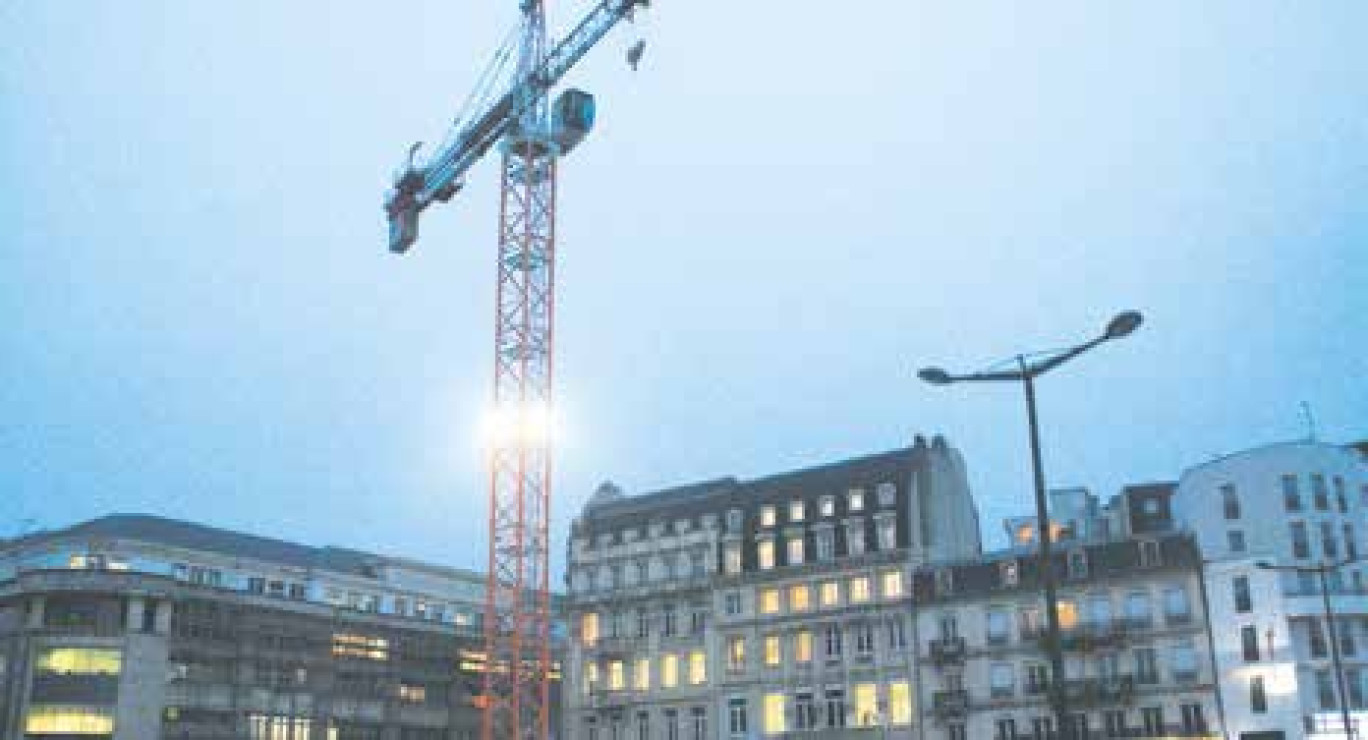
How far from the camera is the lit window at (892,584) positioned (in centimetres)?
7913

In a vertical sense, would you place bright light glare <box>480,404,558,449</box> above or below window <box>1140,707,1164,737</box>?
above

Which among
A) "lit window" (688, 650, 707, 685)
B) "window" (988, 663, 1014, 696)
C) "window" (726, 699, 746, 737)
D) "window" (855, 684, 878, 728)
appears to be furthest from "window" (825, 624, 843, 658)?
"window" (988, 663, 1014, 696)

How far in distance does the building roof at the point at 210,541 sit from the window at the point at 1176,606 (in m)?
63.3

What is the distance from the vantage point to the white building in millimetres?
65812

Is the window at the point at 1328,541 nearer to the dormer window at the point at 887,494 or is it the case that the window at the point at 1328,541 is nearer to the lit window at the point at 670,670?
the dormer window at the point at 887,494

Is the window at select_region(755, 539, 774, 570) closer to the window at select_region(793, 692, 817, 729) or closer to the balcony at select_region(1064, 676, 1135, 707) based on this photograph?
the window at select_region(793, 692, 817, 729)

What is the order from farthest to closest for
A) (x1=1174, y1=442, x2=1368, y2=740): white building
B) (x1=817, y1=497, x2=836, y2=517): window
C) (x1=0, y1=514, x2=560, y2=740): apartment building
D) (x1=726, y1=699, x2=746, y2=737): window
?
(x1=0, y1=514, x2=560, y2=740): apartment building → (x1=817, y1=497, x2=836, y2=517): window → (x1=726, y1=699, x2=746, y2=737): window → (x1=1174, y1=442, x2=1368, y2=740): white building

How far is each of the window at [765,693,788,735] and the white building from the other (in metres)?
25.7

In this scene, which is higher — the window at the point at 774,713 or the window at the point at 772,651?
the window at the point at 772,651

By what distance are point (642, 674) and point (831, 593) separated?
14.3 metres

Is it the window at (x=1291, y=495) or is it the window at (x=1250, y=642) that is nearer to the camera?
the window at (x=1250, y=642)

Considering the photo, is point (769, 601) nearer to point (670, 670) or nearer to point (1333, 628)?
point (670, 670)

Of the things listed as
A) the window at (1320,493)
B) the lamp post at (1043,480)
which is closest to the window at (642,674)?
the window at (1320,493)

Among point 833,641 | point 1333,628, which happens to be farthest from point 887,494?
point 1333,628
